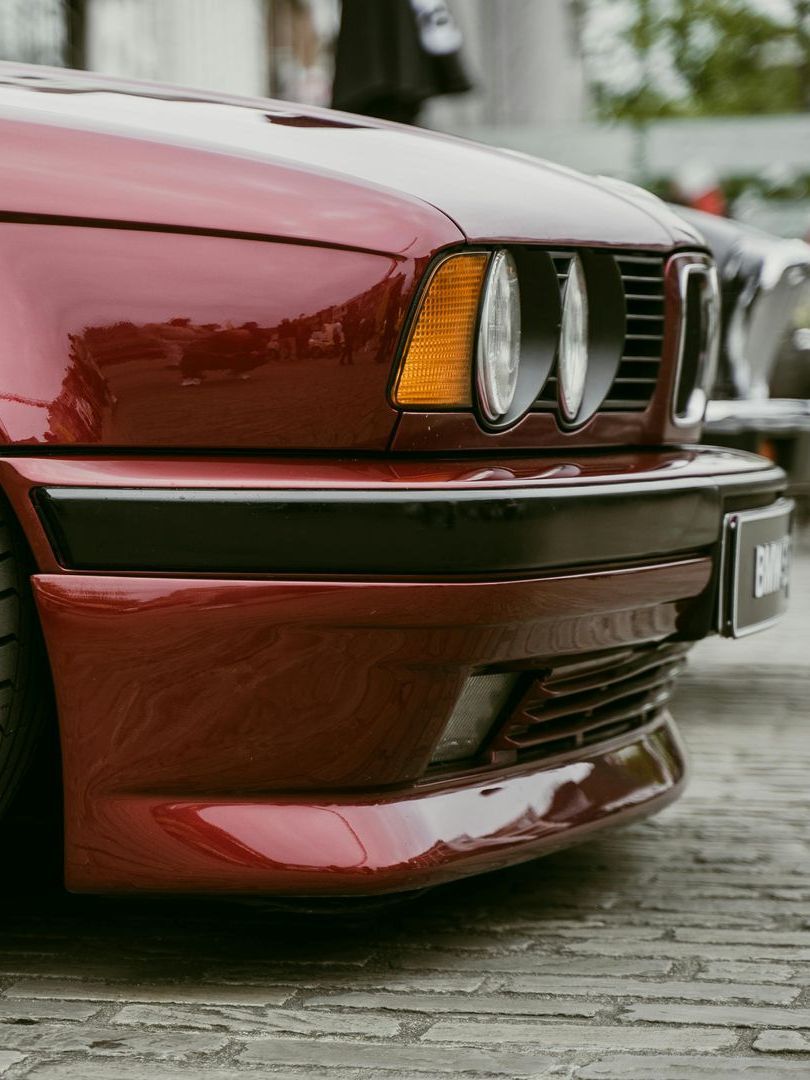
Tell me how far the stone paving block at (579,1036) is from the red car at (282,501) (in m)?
0.22

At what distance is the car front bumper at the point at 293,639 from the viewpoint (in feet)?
6.48

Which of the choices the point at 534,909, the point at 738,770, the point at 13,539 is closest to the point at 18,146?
the point at 13,539

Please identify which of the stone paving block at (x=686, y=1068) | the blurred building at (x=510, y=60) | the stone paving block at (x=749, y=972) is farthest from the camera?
the blurred building at (x=510, y=60)

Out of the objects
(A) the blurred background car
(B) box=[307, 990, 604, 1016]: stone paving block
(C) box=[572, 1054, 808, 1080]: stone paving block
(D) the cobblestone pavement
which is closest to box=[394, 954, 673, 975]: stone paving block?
(D) the cobblestone pavement

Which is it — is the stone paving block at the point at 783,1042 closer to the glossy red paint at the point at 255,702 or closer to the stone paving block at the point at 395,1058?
the stone paving block at the point at 395,1058

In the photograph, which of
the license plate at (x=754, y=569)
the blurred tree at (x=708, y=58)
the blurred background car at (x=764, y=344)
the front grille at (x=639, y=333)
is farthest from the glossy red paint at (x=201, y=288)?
the blurred tree at (x=708, y=58)

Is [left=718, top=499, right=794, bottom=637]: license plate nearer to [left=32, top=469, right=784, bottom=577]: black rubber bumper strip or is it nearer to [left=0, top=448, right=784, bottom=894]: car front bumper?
[left=0, top=448, right=784, bottom=894]: car front bumper

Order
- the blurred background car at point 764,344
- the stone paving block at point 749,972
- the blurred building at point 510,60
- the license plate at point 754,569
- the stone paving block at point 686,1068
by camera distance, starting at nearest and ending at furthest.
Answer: the stone paving block at point 686,1068
the stone paving block at point 749,972
the license plate at point 754,569
the blurred background car at point 764,344
the blurred building at point 510,60

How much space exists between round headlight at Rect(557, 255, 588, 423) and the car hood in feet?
0.20

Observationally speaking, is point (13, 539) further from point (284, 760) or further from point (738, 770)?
point (738, 770)

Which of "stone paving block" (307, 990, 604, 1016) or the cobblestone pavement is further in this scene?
"stone paving block" (307, 990, 604, 1016)

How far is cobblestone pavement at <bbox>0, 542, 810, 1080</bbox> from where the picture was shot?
1.87m

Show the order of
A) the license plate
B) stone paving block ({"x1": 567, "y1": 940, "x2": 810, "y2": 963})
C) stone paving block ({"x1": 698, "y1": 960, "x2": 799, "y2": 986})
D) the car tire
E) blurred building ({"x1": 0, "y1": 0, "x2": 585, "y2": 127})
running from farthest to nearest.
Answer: blurred building ({"x1": 0, "y1": 0, "x2": 585, "y2": 127}) → the license plate → stone paving block ({"x1": 567, "y1": 940, "x2": 810, "y2": 963}) → stone paving block ({"x1": 698, "y1": 960, "x2": 799, "y2": 986}) → the car tire

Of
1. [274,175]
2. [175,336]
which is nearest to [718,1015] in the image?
[175,336]
